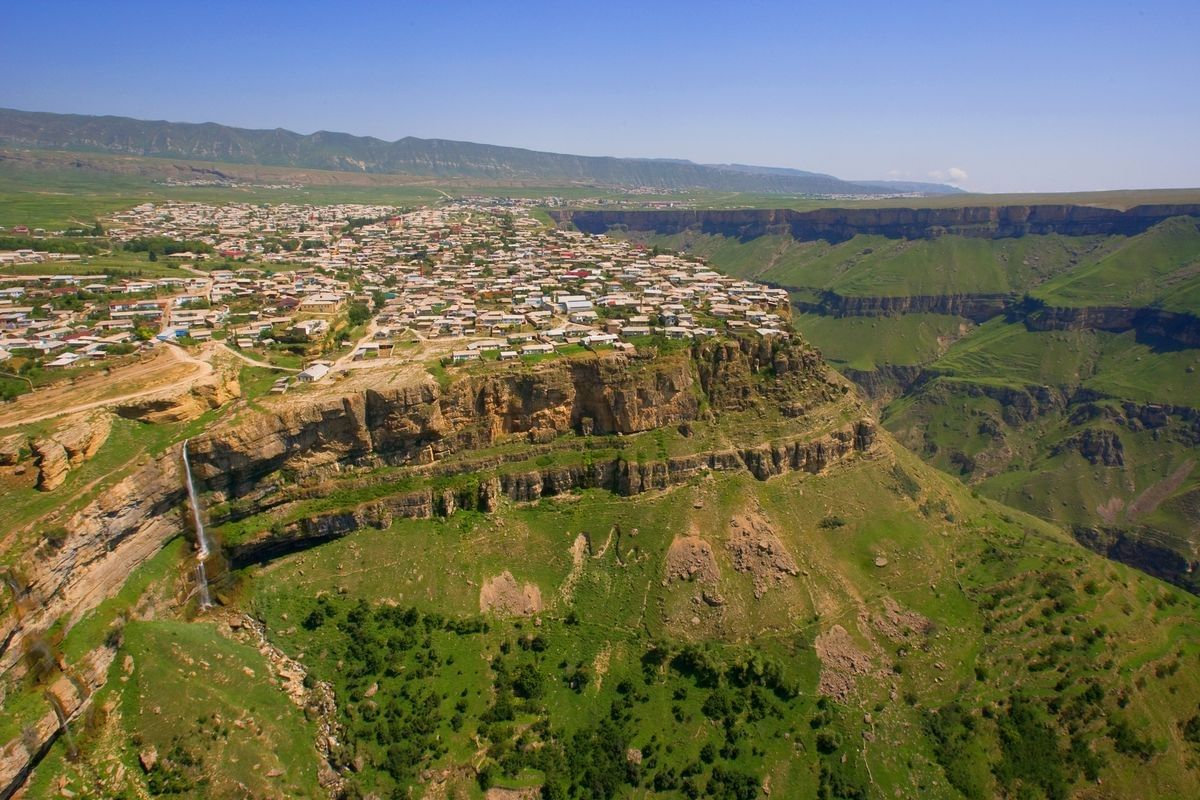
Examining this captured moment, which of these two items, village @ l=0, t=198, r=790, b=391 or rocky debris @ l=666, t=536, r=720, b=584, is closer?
rocky debris @ l=666, t=536, r=720, b=584

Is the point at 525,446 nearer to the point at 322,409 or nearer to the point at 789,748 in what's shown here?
the point at 322,409

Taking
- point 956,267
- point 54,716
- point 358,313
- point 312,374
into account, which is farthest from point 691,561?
→ point 956,267

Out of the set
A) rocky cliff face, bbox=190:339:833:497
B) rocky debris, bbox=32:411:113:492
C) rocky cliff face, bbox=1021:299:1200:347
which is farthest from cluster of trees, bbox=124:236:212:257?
rocky cliff face, bbox=1021:299:1200:347

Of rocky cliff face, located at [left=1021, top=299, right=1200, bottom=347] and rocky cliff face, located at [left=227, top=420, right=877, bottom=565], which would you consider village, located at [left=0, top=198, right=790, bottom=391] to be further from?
rocky cliff face, located at [left=1021, top=299, right=1200, bottom=347]

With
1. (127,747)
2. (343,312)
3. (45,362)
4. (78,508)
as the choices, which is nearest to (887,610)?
(127,747)

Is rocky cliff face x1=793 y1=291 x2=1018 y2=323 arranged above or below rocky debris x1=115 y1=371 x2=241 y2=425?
below
